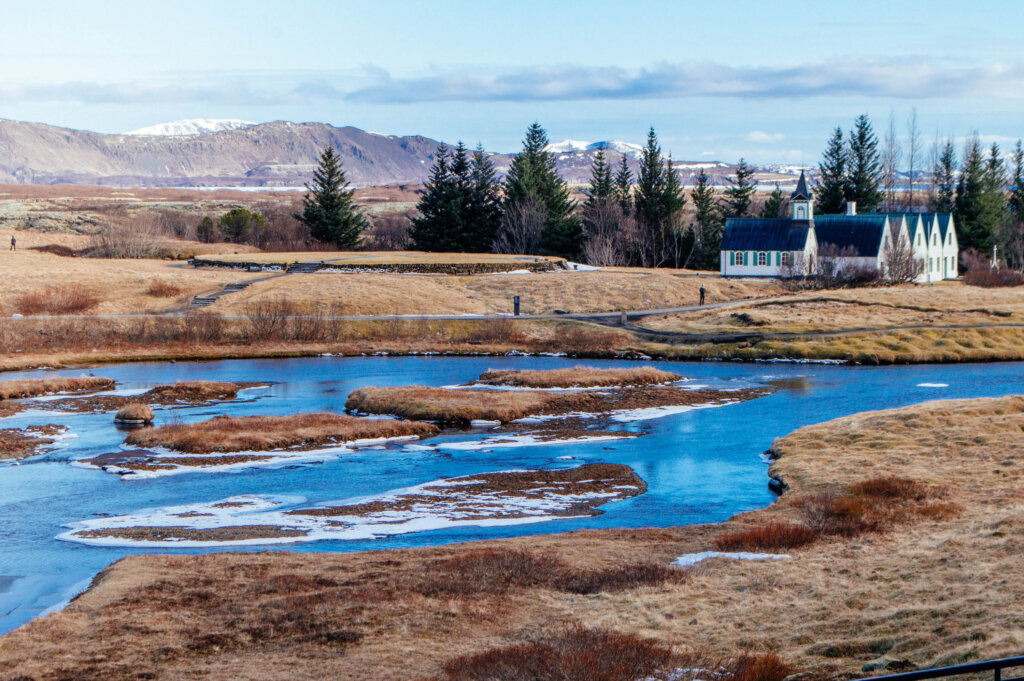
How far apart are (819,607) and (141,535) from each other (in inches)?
645

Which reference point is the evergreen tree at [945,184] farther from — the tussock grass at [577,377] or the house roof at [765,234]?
the tussock grass at [577,377]

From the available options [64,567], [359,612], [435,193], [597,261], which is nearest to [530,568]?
[359,612]

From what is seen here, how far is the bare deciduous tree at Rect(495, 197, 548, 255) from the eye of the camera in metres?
106

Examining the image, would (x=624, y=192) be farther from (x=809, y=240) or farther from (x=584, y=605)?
(x=584, y=605)

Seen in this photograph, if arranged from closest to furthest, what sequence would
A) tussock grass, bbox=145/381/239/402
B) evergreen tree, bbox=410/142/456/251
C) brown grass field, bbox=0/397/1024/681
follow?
brown grass field, bbox=0/397/1024/681, tussock grass, bbox=145/381/239/402, evergreen tree, bbox=410/142/456/251

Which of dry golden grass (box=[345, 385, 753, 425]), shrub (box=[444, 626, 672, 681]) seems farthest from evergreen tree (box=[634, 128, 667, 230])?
shrub (box=[444, 626, 672, 681])

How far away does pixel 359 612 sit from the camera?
1786 centimetres

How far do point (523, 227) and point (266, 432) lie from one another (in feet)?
229

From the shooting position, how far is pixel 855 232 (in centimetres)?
8850

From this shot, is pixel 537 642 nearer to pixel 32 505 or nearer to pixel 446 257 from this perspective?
pixel 32 505

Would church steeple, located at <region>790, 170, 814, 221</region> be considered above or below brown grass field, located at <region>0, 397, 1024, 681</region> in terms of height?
above

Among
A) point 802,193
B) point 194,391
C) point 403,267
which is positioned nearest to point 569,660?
point 194,391

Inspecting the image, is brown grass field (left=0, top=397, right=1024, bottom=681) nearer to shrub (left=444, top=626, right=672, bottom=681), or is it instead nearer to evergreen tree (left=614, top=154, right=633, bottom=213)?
shrub (left=444, top=626, right=672, bottom=681)

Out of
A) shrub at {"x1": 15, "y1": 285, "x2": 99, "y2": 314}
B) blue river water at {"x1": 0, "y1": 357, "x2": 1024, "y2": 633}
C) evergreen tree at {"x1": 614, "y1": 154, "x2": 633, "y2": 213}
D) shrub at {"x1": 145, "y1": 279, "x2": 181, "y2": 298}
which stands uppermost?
evergreen tree at {"x1": 614, "y1": 154, "x2": 633, "y2": 213}
